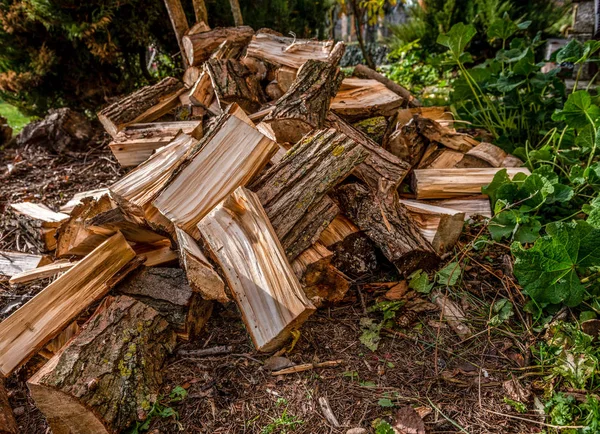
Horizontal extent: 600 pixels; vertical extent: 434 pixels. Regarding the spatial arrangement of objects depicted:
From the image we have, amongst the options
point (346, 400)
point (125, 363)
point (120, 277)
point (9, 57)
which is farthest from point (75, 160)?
point (346, 400)

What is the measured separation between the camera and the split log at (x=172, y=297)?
5.38 ft

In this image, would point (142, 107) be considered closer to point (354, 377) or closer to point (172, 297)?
point (172, 297)

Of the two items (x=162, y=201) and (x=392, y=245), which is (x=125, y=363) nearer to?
(x=162, y=201)

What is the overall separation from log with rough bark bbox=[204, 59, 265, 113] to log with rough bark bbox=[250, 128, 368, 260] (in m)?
0.84

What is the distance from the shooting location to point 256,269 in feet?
5.06

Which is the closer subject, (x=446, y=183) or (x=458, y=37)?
(x=446, y=183)

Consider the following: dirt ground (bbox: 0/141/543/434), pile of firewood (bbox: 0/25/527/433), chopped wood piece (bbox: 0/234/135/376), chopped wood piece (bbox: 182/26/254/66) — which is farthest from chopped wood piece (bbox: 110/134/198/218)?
chopped wood piece (bbox: 182/26/254/66)

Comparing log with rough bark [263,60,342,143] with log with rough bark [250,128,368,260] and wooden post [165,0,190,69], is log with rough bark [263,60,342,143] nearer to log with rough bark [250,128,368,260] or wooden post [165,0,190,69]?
log with rough bark [250,128,368,260]

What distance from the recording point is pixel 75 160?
10.6 feet

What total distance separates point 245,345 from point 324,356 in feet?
1.09

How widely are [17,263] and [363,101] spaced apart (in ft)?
7.42

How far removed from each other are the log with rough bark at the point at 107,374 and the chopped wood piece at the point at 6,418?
17 centimetres

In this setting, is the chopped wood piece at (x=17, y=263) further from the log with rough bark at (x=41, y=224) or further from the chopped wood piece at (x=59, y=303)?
the chopped wood piece at (x=59, y=303)

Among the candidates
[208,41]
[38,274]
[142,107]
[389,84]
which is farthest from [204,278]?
[389,84]
